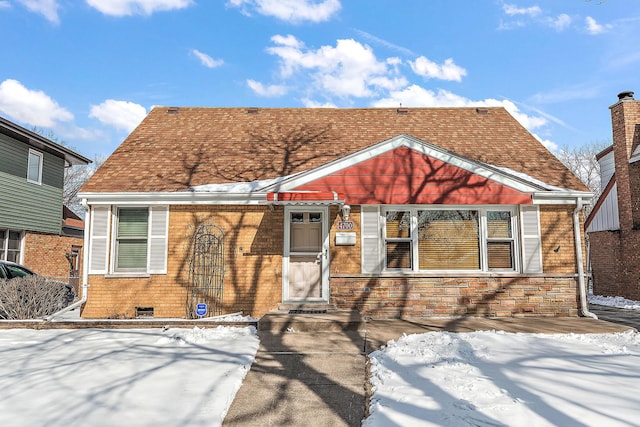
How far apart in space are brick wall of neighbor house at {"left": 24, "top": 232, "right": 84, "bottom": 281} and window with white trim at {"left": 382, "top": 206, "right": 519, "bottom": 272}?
13.6m

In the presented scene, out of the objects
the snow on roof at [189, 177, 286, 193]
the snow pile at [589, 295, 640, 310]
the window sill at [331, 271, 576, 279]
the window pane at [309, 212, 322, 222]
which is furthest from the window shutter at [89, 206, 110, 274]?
the snow pile at [589, 295, 640, 310]

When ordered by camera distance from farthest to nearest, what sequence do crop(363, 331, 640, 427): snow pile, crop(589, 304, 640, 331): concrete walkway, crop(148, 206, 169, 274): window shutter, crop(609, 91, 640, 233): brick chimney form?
crop(609, 91, 640, 233): brick chimney < crop(148, 206, 169, 274): window shutter < crop(589, 304, 640, 331): concrete walkway < crop(363, 331, 640, 427): snow pile

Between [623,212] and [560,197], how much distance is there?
7.53 meters

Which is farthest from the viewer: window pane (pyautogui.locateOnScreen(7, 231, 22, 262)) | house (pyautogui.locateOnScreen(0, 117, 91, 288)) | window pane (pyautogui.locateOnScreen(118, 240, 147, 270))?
window pane (pyautogui.locateOnScreen(7, 231, 22, 262))

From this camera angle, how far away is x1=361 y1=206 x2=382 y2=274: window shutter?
9.05 meters

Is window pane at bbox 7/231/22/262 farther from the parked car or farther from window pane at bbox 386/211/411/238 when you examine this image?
window pane at bbox 386/211/411/238

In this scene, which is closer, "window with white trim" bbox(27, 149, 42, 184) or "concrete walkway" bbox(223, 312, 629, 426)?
"concrete walkway" bbox(223, 312, 629, 426)

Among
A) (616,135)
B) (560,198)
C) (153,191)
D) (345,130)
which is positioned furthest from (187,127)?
(616,135)

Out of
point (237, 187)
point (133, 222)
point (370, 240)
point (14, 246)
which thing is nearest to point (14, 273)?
point (133, 222)

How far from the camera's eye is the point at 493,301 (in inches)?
352

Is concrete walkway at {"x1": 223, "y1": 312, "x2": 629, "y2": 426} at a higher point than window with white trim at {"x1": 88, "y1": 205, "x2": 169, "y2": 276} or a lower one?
lower

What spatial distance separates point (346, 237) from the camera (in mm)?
9180

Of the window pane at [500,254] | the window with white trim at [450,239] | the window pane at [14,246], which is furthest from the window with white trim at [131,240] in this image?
the window pane at [14,246]

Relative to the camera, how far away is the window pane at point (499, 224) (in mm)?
9398
